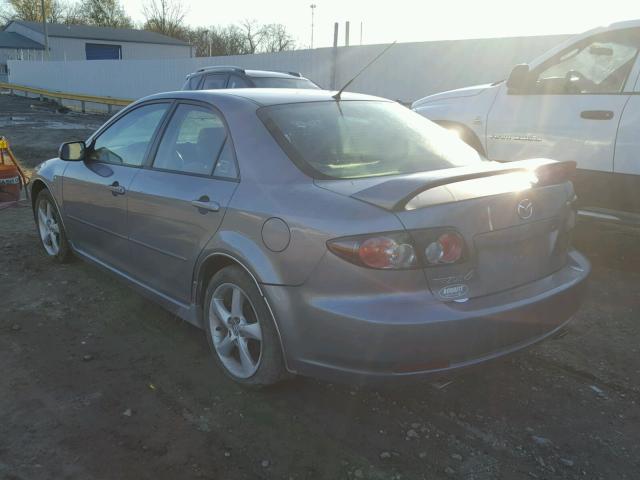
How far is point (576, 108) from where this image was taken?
17.1ft

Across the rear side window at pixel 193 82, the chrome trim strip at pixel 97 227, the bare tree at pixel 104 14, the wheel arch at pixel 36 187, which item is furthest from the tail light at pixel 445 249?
the bare tree at pixel 104 14

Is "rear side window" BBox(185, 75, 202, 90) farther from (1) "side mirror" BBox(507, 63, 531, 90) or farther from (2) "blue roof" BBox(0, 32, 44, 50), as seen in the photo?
(2) "blue roof" BBox(0, 32, 44, 50)

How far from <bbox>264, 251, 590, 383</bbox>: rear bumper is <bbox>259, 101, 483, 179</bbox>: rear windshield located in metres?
0.72

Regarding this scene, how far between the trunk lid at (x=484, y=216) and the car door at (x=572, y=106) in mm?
2478

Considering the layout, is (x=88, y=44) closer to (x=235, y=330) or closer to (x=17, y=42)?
(x=17, y=42)

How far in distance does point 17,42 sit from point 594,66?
6964 centimetres

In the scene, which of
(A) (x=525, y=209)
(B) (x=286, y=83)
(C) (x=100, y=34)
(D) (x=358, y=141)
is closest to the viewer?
(A) (x=525, y=209)

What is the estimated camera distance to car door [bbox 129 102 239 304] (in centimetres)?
A: 316

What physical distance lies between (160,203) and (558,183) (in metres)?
2.27

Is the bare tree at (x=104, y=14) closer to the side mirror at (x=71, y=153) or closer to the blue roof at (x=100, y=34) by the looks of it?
→ the blue roof at (x=100, y=34)

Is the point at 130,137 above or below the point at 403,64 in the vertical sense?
below

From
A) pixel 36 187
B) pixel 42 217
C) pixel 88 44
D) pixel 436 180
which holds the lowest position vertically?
Result: pixel 42 217

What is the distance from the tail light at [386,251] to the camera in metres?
2.43

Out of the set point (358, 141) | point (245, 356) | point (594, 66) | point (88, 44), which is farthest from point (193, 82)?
point (88, 44)
